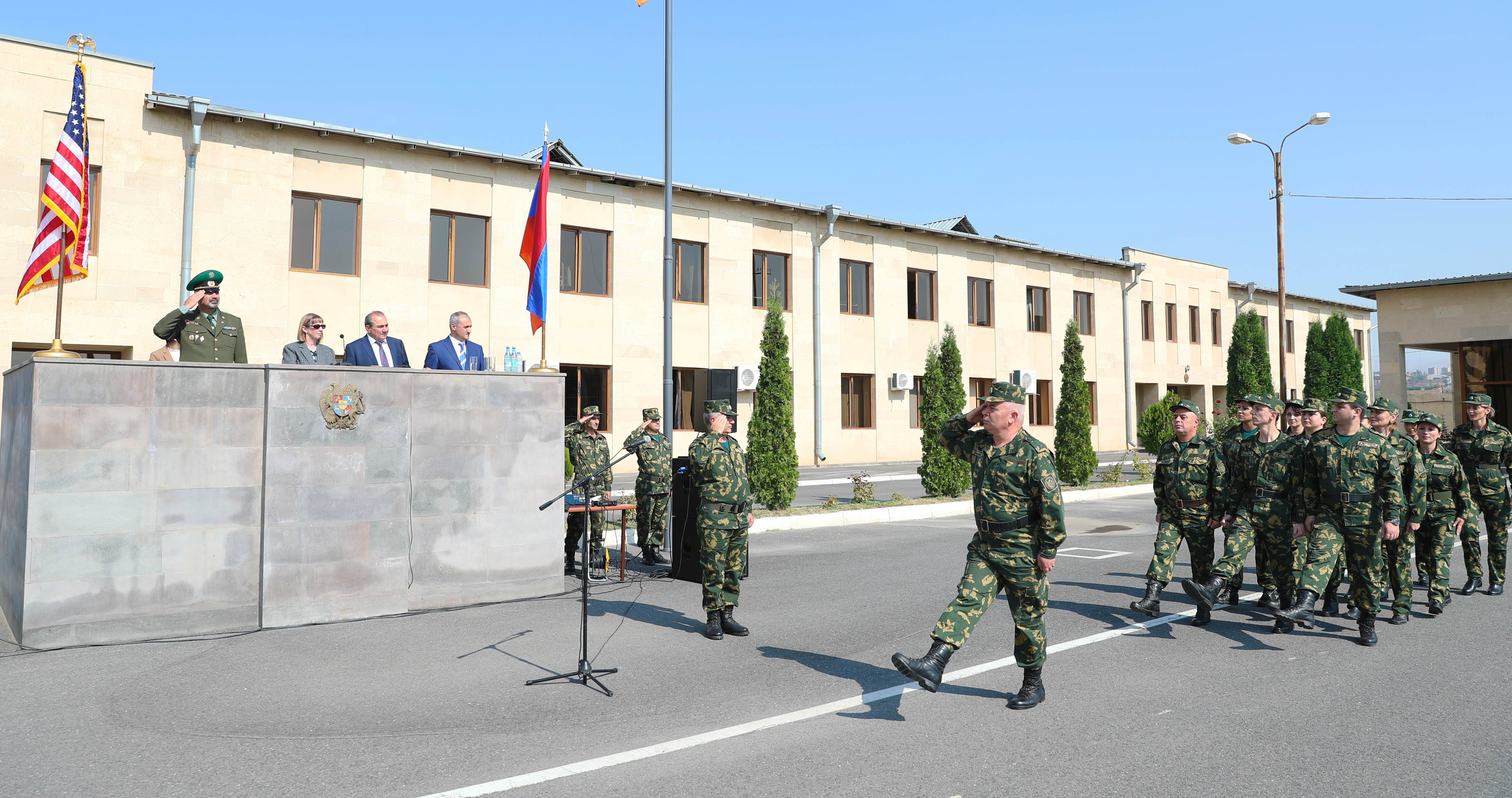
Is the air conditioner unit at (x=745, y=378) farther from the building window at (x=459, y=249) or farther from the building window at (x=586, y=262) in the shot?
the building window at (x=459, y=249)

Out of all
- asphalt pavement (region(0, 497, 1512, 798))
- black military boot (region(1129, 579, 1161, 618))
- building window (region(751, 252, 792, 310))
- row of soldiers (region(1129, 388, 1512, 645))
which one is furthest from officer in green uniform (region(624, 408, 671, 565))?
building window (region(751, 252, 792, 310))

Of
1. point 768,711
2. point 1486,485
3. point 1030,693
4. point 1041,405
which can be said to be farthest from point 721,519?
point 1041,405

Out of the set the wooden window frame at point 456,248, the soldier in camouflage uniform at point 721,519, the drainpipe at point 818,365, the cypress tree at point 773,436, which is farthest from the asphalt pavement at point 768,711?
the drainpipe at point 818,365

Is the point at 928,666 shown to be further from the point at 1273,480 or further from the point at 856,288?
the point at 856,288

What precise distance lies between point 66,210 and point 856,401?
2411 centimetres

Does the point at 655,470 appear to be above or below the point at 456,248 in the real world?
below

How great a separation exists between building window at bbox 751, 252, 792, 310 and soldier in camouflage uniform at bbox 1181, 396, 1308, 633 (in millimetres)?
19828

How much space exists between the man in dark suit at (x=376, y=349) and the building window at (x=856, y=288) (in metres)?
21.3

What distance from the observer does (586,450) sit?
38.1ft

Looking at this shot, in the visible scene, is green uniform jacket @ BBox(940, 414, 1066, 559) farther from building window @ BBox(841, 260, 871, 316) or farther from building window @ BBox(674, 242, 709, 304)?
building window @ BBox(841, 260, 871, 316)

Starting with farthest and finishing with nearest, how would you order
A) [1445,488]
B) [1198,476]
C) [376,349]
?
1. [376,349]
2. [1445,488]
3. [1198,476]

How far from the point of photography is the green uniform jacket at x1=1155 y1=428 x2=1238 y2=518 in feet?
26.9

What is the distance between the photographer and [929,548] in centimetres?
1283

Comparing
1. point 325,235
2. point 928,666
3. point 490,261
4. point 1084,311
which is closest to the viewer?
point 928,666
